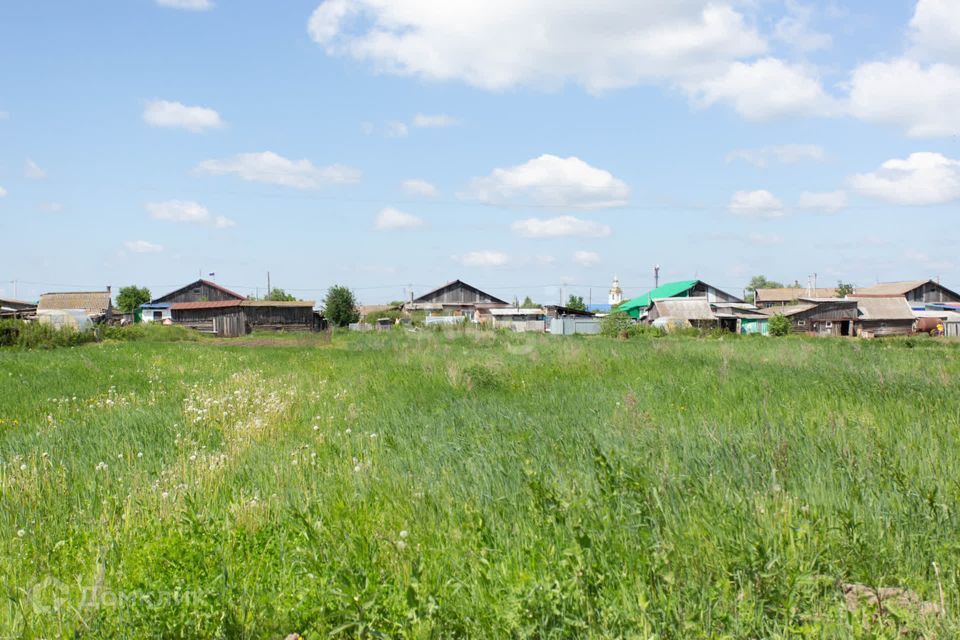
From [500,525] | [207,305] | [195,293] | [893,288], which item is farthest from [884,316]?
[195,293]

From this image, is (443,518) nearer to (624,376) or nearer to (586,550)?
(586,550)

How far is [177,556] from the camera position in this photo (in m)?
3.40

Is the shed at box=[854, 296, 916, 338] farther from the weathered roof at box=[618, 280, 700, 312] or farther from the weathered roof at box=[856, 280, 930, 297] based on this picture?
the weathered roof at box=[618, 280, 700, 312]

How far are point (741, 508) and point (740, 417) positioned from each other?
3866 mm

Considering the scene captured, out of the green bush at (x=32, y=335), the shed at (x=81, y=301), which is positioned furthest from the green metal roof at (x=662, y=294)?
the shed at (x=81, y=301)

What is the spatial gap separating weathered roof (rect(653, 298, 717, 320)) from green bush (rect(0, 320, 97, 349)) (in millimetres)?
50609

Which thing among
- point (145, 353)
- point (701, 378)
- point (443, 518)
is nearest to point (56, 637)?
point (443, 518)

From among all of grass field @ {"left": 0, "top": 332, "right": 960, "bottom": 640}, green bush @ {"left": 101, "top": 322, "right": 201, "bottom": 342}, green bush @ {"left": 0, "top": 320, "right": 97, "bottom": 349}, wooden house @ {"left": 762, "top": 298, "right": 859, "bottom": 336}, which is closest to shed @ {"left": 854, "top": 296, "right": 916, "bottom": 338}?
wooden house @ {"left": 762, "top": 298, "right": 859, "bottom": 336}

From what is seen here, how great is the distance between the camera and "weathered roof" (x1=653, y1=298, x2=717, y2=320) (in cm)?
5950

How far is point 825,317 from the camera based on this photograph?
5684 cm

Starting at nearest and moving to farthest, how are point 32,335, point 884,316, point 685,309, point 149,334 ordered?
point 32,335 < point 149,334 < point 884,316 < point 685,309

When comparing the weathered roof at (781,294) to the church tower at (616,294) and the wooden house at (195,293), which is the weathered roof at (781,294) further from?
the wooden house at (195,293)

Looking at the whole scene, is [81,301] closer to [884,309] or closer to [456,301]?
[456,301]

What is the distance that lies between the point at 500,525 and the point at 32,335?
115 ft
